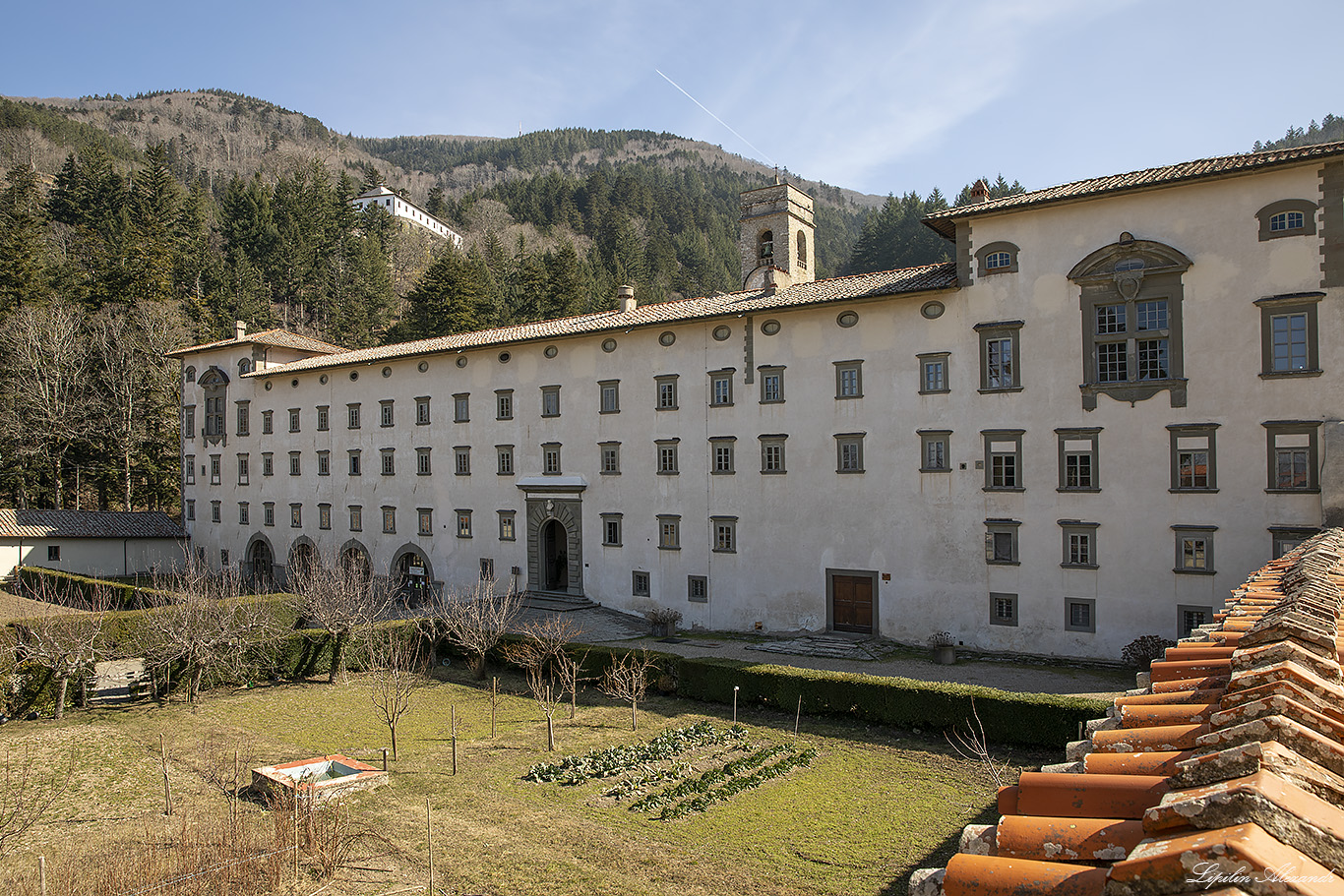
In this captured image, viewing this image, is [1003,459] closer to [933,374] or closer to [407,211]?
[933,374]

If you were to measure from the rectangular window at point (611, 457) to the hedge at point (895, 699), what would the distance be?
41.4 feet

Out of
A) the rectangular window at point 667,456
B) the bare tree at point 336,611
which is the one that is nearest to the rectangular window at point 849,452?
the rectangular window at point 667,456

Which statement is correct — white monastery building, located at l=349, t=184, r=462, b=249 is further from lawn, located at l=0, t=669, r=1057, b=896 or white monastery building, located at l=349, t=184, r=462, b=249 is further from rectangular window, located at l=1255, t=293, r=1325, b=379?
Result: rectangular window, located at l=1255, t=293, r=1325, b=379

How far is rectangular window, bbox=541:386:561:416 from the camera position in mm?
38188

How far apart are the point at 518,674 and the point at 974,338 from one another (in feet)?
64.6

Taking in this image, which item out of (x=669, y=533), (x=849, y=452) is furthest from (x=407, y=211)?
(x=849, y=452)

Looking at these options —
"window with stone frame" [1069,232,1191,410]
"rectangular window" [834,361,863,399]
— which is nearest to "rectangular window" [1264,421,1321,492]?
"window with stone frame" [1069,232,1191,410]

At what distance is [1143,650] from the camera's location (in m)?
25.1

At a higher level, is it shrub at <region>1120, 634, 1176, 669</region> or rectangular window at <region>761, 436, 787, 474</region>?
rectangular window at <region>761, 436, 787, 474</region>

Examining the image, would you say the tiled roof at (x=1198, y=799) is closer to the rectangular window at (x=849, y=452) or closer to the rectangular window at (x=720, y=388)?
the rectangular window at (x=849, y=452)

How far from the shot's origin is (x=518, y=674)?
28391 millimetres

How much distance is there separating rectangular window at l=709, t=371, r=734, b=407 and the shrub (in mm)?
16314

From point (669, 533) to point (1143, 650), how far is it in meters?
A: 17.5

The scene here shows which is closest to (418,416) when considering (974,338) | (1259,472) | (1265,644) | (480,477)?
(480,477)
